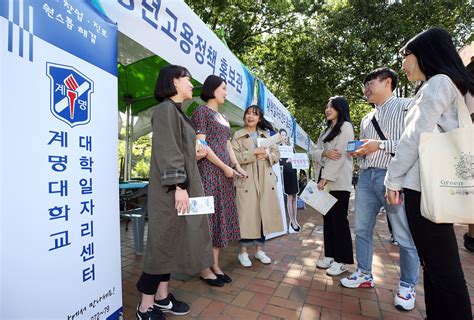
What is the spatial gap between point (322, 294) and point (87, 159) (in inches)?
79.7

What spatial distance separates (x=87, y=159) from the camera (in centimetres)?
143

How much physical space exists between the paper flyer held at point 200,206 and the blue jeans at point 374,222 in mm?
1354

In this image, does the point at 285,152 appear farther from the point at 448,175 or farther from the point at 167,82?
the point at 448,175

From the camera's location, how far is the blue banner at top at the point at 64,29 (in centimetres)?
110

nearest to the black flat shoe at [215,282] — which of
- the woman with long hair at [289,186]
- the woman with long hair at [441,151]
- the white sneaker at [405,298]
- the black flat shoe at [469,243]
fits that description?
the white sneaker at [405,298]

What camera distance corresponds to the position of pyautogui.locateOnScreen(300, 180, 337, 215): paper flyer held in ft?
8.65

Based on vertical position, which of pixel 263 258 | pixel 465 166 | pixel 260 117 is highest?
pixel 260 117

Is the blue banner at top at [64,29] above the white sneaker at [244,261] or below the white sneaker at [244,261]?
above

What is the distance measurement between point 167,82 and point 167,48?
45 centimetres

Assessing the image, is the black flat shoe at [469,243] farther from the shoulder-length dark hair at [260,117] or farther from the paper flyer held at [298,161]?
the shoulder-length dark hair at [260,117]

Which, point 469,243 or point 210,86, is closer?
point 210,86

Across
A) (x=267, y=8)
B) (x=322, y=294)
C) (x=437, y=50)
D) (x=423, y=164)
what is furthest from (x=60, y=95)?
(x=267, y=8)

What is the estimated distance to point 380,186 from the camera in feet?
7.08

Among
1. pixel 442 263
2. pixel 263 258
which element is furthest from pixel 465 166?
pixel 263 258
